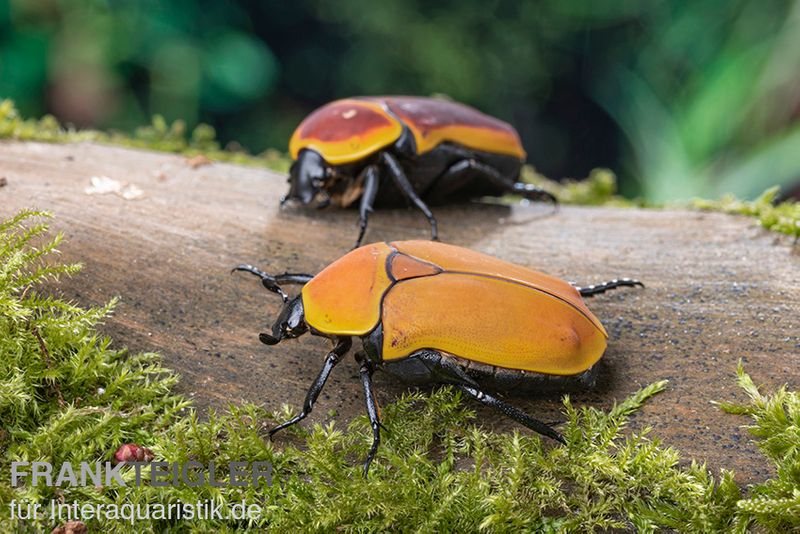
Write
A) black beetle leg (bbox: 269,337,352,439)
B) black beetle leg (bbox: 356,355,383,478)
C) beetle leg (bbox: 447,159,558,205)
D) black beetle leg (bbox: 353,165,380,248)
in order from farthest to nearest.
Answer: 1. beetle leg (bbox: 447,159,558,205)
2. black beetle leg (bbox: 353,165,380,248)
3. black beetle leg (bbox: 269,337,352,439)
4. black beetle leg (bbox: 356,355,383,478)

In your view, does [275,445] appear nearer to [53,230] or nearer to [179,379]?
[179,379]

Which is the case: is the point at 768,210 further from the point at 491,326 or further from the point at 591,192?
the point at 491,326

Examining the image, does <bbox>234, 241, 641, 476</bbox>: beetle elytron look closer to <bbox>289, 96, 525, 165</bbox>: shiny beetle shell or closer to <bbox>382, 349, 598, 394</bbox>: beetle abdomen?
<bbox>382, 349, 598, 394</bbox>: beetle abdomen

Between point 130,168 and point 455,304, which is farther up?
point 455,304

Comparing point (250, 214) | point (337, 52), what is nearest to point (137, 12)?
point (337, 52)

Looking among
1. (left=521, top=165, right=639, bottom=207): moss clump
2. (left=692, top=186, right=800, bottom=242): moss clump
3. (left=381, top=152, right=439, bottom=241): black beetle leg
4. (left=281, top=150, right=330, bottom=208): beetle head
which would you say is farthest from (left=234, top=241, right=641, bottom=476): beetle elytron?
(left=521, top=165, right=639, bottom=207): moss clump

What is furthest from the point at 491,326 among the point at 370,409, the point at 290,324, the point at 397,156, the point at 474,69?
the point at 474,69

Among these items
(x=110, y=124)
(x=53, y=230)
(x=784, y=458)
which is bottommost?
(x=110, y=124)
